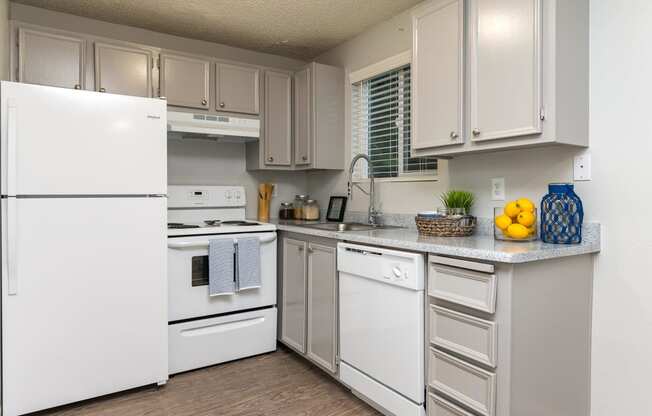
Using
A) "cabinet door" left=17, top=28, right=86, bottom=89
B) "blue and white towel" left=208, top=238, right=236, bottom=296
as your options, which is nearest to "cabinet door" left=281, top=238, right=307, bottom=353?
"blue and white towel" left=208, top=238, right=236, bottom=296

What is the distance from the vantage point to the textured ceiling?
269 centimetres

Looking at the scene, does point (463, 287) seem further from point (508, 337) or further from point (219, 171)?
point (219, 171)

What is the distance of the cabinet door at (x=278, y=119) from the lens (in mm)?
3293

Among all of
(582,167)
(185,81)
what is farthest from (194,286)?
(582,167)

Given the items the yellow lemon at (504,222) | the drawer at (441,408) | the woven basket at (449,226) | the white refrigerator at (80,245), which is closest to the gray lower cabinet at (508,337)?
the drawer at (441,408)

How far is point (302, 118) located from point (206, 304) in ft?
5.25

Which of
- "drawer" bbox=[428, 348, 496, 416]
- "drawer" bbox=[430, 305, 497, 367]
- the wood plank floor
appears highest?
"drawer" bbox=[430, 305, 497, 367]

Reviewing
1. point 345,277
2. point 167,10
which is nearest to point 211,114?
point 167,10

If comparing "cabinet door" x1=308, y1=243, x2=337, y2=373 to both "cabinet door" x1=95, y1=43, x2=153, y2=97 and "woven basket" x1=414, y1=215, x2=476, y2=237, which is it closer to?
"woven basket" x1=414, y1=215, x2=476, y2=237

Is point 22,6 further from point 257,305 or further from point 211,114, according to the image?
point 257,305

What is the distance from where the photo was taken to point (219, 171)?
3414mm

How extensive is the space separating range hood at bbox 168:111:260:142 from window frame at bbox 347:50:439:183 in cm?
75

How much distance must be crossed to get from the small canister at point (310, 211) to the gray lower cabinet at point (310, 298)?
1.69 feet

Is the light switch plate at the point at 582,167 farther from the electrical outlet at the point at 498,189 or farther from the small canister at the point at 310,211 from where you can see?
the small canister at the point at 310,211
